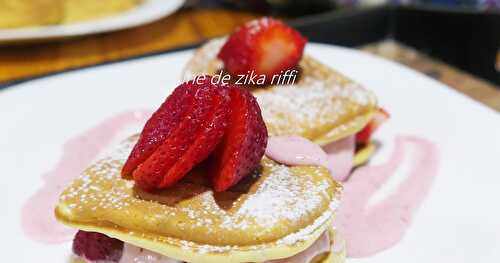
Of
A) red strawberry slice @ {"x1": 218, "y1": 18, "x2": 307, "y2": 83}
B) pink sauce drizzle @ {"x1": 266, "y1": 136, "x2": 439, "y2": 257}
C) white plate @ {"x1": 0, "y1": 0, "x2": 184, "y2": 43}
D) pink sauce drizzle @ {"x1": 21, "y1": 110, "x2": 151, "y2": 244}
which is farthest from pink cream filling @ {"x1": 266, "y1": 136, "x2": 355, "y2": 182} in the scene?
white plate @ {"x1": 0, "y1": 0, "x2": 184, "y2": 43}

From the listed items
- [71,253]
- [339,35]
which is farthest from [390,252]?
[339,35]

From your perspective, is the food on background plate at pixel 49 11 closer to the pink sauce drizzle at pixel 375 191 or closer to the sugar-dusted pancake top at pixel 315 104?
the sugar-dusted pancake top at pixel 315 104

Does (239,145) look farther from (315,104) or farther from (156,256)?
(315,104)

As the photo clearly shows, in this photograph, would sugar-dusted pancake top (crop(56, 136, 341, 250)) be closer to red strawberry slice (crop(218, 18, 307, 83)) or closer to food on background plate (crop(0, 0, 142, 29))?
red strawberry slice (crop(218, 18, 307, 83))

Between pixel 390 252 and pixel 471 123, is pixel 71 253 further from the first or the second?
pixel 471 123

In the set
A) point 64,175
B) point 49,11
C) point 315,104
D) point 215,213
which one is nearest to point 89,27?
point 49,11
